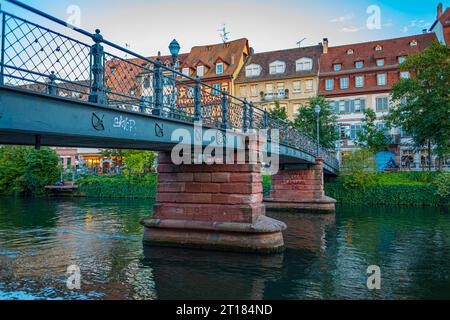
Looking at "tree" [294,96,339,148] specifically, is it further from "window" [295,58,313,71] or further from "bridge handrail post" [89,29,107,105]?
"bridge handrail post" [89,29,107,105]

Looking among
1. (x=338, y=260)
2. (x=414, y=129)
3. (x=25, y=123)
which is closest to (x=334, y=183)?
(x=414, y=129)

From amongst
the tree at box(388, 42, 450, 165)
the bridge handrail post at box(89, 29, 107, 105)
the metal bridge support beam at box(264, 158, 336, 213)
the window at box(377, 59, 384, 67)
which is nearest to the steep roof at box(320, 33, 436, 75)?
the window at box(377, 59, 384, 67)

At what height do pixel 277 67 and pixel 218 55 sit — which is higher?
pixel 218 55

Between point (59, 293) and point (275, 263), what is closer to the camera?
point (59, 293)

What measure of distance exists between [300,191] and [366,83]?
968 inches

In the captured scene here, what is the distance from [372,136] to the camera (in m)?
42.5

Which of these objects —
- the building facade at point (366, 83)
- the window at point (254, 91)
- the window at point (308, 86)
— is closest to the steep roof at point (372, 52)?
the building facade at point (366, 83)

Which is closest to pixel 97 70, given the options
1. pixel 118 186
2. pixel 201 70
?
pixel 118 186

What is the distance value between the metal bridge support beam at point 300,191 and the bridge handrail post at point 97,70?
21.7 metres

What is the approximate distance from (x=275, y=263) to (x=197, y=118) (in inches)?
195

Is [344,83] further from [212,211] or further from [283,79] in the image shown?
[212,211]

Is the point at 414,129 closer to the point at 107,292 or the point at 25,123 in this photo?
the point at 107,292

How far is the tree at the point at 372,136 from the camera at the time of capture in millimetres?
41969
